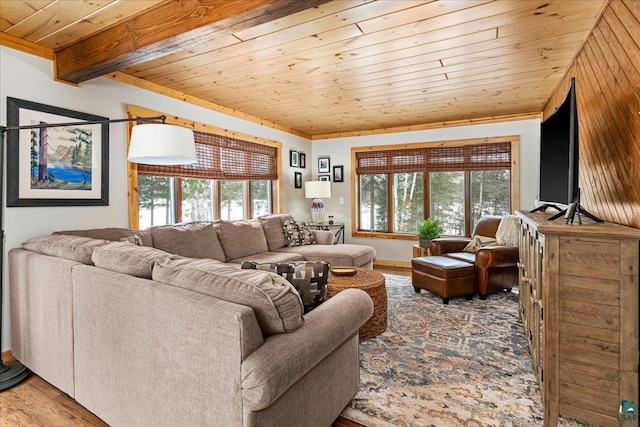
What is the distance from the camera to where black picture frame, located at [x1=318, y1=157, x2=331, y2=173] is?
634 centimetres

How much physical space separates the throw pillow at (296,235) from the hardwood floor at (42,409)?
2911 mm

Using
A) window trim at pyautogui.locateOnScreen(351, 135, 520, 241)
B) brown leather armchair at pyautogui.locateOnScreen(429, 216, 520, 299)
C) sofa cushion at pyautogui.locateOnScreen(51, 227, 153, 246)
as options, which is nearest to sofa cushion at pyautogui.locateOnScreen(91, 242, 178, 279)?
sofa cushion at pyautogui.locateOnScreen(51, 227, 153, 246)

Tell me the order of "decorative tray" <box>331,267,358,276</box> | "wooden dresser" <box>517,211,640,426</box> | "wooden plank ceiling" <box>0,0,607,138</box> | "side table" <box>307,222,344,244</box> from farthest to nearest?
"side table" <box>307,222,344,244</box>, "decorative tray" <box>331,267,358,276</box>, "wooden plank ceiling" <box>0,0,607,138</box>, "wooden dresser" <box>517,211,640,426</box>

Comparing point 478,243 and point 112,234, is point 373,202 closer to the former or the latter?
point 478,243

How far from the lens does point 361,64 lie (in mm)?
3037

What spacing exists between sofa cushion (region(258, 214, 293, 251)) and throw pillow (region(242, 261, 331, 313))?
2.76 metres

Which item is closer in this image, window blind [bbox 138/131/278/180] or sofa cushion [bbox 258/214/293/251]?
window blind [bbox 138/131/278/180]

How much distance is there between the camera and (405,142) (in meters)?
5.66

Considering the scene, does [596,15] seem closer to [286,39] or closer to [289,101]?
[286,39]

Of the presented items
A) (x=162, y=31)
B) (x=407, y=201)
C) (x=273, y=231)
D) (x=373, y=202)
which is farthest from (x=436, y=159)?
(x=162, y=31)

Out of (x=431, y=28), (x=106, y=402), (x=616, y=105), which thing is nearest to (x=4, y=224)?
(x=106, y=402)

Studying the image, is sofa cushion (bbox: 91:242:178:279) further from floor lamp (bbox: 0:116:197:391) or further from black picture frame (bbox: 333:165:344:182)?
black picture frame (bbox: 333:165:344:182)

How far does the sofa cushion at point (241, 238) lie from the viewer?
3902 millimetres

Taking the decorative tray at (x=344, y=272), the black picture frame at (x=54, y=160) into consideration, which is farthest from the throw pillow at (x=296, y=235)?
the black picture frame at (x=54, y=160)
